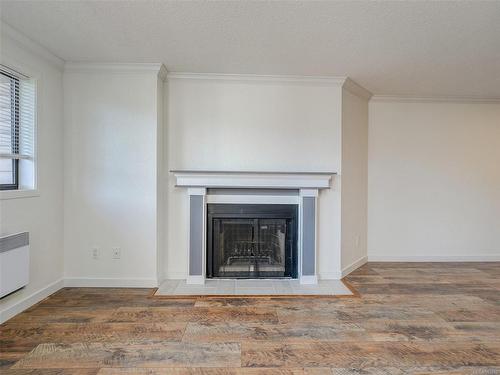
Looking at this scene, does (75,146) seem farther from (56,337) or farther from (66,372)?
(66,372)

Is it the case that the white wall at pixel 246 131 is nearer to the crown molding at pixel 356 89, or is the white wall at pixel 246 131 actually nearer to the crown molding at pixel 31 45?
the crown molding at pixel 356 89

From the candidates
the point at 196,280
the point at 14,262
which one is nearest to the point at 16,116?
the point at 14,262

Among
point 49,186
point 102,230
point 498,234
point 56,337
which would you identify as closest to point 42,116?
point 49,186

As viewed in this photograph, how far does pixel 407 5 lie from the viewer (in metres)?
1.99

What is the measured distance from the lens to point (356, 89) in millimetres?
3617

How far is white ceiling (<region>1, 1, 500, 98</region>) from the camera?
205cm

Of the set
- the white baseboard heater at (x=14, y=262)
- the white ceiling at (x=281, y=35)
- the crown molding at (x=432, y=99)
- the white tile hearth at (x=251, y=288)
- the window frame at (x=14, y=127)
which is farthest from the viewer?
the crown molding at (x=432, y=99)

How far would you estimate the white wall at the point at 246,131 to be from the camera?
334 cm

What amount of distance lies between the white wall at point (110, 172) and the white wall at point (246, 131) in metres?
0.30

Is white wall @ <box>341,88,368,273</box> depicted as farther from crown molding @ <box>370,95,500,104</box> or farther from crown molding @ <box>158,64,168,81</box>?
crown molding @ <box>158,64,168,81</box>

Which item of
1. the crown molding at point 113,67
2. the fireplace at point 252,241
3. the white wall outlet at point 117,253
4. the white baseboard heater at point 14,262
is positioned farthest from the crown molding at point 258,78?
the white baseboard heater at point 14,262

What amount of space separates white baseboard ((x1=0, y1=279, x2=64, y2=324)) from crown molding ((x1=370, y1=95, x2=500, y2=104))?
4.44m

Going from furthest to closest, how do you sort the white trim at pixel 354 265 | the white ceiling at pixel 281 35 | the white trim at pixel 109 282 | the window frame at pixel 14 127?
the white trim at pixel 354 265 → the white trim at pixel 109 282 → the window frame at pixel 14 127 → the white ceiling at pixel 281 35

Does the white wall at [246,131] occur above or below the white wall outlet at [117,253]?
above
